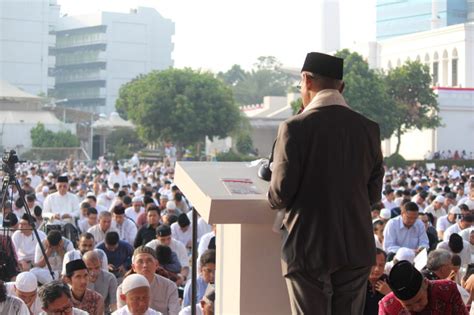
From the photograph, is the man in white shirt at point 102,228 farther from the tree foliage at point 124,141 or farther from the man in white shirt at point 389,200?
the tree foliage at point 124,141

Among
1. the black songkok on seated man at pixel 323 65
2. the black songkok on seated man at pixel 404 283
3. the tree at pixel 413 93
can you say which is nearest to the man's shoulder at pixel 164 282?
the black songkok on seated man at pixel 404 283

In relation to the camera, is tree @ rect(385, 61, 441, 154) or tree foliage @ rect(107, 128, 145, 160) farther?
tree foliage @ rect(107, 128, 145, 160)

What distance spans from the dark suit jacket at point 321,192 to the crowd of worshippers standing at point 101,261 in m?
1.70

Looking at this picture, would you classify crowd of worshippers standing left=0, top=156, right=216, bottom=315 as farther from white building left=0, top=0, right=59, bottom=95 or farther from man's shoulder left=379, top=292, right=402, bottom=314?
white building left=0, top=0, right=59, bottom=95

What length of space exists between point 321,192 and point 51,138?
52590 mm

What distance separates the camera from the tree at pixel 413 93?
50.1 meters

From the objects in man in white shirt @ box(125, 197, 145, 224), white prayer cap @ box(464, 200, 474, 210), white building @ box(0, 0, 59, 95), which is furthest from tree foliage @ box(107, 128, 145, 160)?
man in white shirt @ box(125, 197, 145, 224)

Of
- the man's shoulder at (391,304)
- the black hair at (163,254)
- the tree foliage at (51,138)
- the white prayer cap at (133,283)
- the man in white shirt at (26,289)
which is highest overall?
the tree foliage at (51,138)

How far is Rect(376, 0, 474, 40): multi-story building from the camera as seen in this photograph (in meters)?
88.6

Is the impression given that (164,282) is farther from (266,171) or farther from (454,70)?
(454,70)

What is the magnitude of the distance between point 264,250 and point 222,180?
35 centimetres

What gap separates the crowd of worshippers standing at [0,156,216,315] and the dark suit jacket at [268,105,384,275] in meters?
1.70

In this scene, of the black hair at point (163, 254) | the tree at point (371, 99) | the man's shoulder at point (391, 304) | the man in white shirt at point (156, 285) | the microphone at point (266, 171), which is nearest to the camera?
the microphone at point (266, 171)

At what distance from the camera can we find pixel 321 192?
3.68 meters
